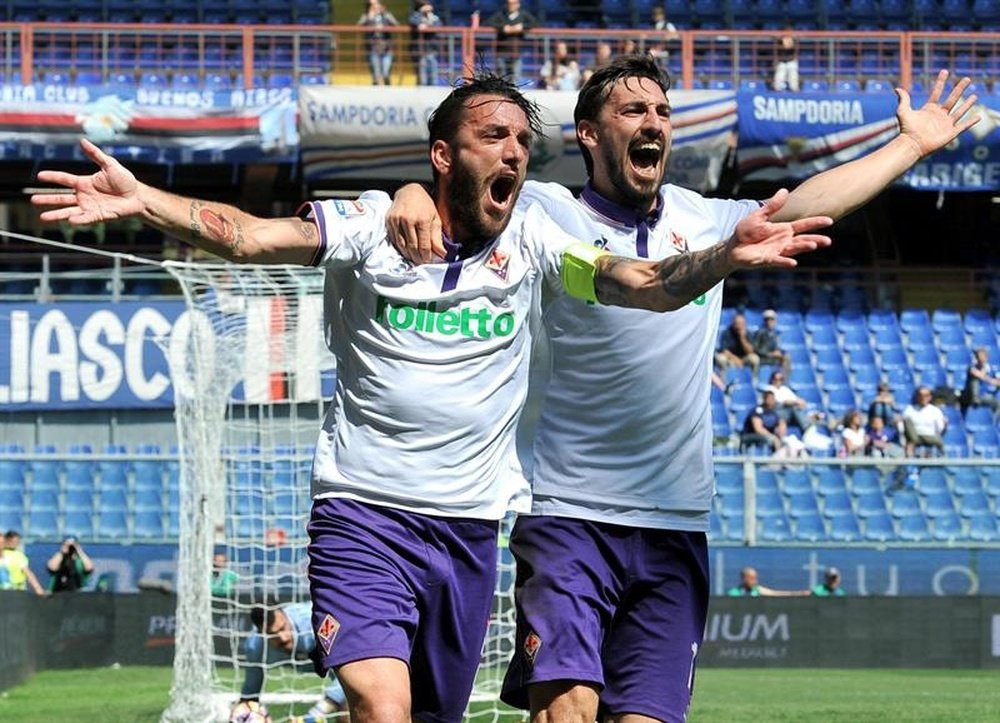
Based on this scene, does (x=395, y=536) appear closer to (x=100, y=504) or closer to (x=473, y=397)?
(x=473, y=397)

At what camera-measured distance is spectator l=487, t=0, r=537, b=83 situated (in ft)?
80.4

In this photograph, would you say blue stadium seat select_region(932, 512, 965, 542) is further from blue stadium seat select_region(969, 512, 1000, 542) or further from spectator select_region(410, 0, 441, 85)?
spectator select_region(410, 0, 441, 85)

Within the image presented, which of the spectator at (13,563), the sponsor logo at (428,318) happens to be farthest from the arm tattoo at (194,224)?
the spectator at (13,563)

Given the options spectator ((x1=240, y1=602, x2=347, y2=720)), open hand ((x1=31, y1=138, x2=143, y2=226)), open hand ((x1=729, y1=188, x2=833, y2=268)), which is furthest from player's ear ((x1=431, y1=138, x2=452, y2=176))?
spectator ((x1=240, y1=602, x2=347, y2=720))

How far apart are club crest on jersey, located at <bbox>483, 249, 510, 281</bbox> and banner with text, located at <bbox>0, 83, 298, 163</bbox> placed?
61.8ft

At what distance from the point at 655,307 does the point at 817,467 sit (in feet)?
46.8

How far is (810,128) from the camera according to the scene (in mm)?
24594

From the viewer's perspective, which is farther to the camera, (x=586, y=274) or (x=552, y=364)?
(x=552, y=364)

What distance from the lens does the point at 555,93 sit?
78.5ft

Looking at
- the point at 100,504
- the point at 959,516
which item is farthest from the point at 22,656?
the point at 959,516

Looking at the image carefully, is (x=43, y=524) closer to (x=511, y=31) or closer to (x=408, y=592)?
(x=511, y=31)

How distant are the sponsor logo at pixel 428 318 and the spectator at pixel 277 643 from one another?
6379 mm

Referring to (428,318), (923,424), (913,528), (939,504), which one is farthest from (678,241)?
(923,424)

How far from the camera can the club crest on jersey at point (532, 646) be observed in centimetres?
555
